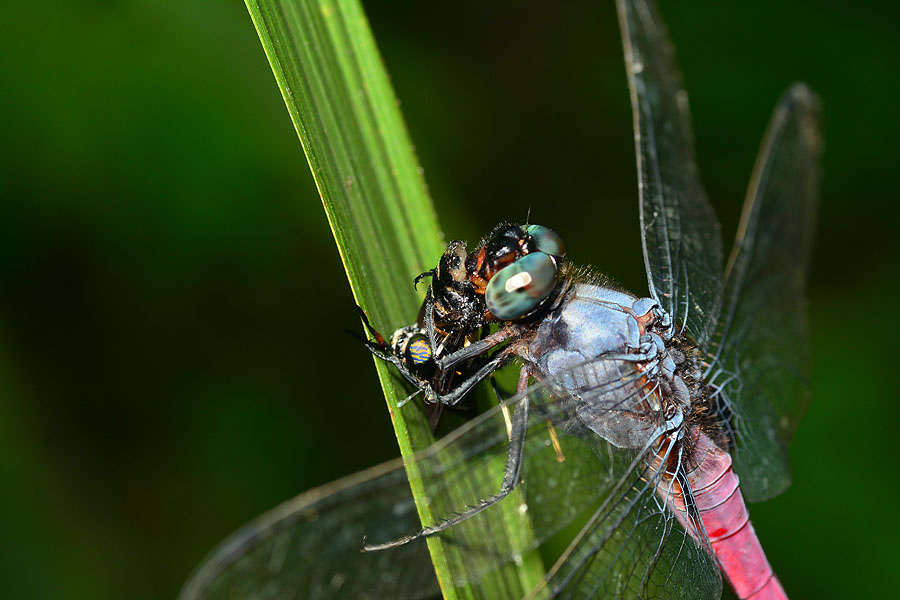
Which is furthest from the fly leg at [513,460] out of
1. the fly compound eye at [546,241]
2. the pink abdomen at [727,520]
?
the pink abdomen at [727,520]

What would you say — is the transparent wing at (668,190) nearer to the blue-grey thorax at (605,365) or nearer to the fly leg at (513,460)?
the blue-grey thorax at (605,365)

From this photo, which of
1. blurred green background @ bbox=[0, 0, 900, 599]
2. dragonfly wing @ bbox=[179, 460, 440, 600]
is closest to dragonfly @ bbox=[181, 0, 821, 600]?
dragonfly wing @ bbox=[179, 460, 440, 600]

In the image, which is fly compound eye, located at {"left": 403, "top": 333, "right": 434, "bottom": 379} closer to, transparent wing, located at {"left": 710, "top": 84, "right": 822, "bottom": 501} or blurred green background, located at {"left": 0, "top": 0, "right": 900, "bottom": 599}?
blurred green background, located at {"left": 0, "top": 0, "right": 900, "bottom": 599}

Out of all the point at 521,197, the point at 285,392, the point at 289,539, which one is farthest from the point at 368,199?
the point at 521,197

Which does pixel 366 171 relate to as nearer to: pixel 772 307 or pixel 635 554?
pixel 635 554

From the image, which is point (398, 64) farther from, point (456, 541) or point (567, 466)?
point (456, 541)

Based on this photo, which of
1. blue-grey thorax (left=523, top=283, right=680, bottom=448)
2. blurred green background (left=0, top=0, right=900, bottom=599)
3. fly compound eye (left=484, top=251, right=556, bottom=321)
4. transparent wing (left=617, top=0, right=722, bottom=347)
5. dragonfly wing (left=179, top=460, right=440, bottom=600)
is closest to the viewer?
dragonfly wing (left=179, top=460, right=440, bottom=600)
